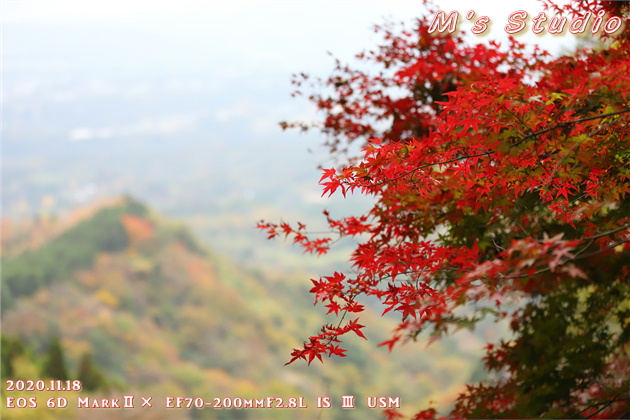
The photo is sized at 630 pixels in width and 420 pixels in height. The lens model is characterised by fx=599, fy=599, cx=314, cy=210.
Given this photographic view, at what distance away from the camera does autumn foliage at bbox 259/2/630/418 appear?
1.96 metres

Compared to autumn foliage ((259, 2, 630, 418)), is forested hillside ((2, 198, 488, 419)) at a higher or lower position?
higher

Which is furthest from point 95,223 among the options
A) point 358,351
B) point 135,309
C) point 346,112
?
point 346,112

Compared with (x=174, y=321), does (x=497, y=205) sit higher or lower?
lower

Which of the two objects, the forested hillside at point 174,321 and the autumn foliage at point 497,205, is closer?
the autumn foliage at point 497,205

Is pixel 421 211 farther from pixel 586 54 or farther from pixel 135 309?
pixel 135 309

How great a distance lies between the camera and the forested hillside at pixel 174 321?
2294 centimetres

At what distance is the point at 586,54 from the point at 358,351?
87.8 feet

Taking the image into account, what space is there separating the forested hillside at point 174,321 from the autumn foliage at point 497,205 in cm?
1609

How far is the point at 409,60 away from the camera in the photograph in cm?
409

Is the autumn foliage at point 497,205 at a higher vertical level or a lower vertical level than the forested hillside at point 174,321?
lower

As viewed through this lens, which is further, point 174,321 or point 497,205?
point 174,321

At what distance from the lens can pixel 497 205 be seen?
2510mm

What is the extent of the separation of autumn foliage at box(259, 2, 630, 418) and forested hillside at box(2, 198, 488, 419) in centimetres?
1609

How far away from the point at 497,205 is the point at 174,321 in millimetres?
25894
